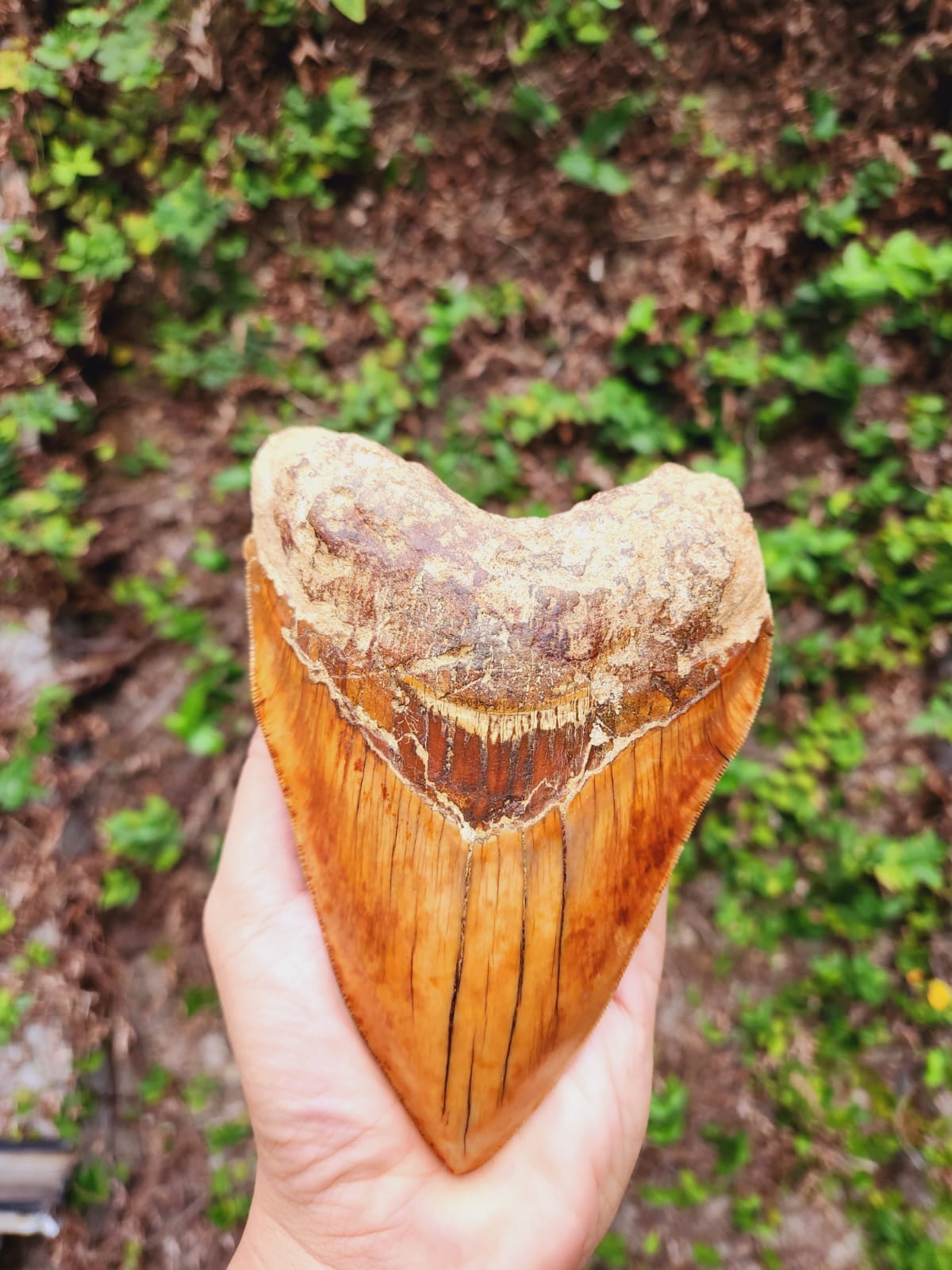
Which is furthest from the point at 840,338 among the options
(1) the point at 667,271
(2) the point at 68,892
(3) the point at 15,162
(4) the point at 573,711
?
(2) the point at 68,892

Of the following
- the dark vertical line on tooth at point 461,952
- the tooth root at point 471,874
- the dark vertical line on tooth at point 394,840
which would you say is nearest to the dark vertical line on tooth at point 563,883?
the tooth root at point 471,874

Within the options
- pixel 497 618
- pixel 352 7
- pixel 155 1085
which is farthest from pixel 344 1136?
pixel 352 7

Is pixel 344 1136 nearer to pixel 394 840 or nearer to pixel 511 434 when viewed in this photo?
pixel 394 840

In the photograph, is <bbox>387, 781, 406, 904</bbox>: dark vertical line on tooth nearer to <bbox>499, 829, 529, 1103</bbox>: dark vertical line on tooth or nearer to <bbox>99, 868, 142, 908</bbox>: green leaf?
<bbox>499, 829, 529, 1103</bbox>: dark vertical line on tooth

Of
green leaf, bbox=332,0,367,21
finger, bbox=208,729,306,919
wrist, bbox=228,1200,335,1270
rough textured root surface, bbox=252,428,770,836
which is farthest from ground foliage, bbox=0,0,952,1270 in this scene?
rough textured root surface, bbox=252,428,770,836

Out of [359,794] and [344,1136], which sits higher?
[359,794]

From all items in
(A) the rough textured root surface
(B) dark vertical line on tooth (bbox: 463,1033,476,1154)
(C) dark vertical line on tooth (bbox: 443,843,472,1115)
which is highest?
(A) the rough textured root surface

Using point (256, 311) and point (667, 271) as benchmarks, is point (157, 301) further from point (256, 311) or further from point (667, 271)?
point (667, 271)
